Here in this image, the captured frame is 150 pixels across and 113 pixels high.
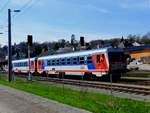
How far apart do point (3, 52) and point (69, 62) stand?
116382mm

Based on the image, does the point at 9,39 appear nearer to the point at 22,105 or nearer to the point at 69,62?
the point at 69,62

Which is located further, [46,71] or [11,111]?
[46,71]

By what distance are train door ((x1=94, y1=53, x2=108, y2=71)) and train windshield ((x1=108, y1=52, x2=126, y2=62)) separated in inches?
23.2

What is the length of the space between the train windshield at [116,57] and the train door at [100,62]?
0.59m

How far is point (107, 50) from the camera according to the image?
3178 centimetres

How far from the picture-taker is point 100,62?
32125mm

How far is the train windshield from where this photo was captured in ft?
105

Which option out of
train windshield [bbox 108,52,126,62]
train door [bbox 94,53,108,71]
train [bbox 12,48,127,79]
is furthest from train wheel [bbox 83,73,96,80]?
train windshield [bbox 108,52,126,62]

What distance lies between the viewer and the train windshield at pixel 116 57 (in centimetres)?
3203

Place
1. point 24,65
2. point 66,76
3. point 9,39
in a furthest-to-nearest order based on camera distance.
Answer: point 24,65 < point 66,76 < point 9,39

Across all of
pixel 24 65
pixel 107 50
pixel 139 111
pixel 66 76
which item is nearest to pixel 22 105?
pixel 139 111

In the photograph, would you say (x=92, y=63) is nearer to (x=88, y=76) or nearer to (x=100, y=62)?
(x=100, y=62)

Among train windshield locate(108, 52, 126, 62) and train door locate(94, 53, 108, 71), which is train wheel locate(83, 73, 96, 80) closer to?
train door locate(94, 53, 108, 71)

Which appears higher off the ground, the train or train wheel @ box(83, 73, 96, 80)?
the train
